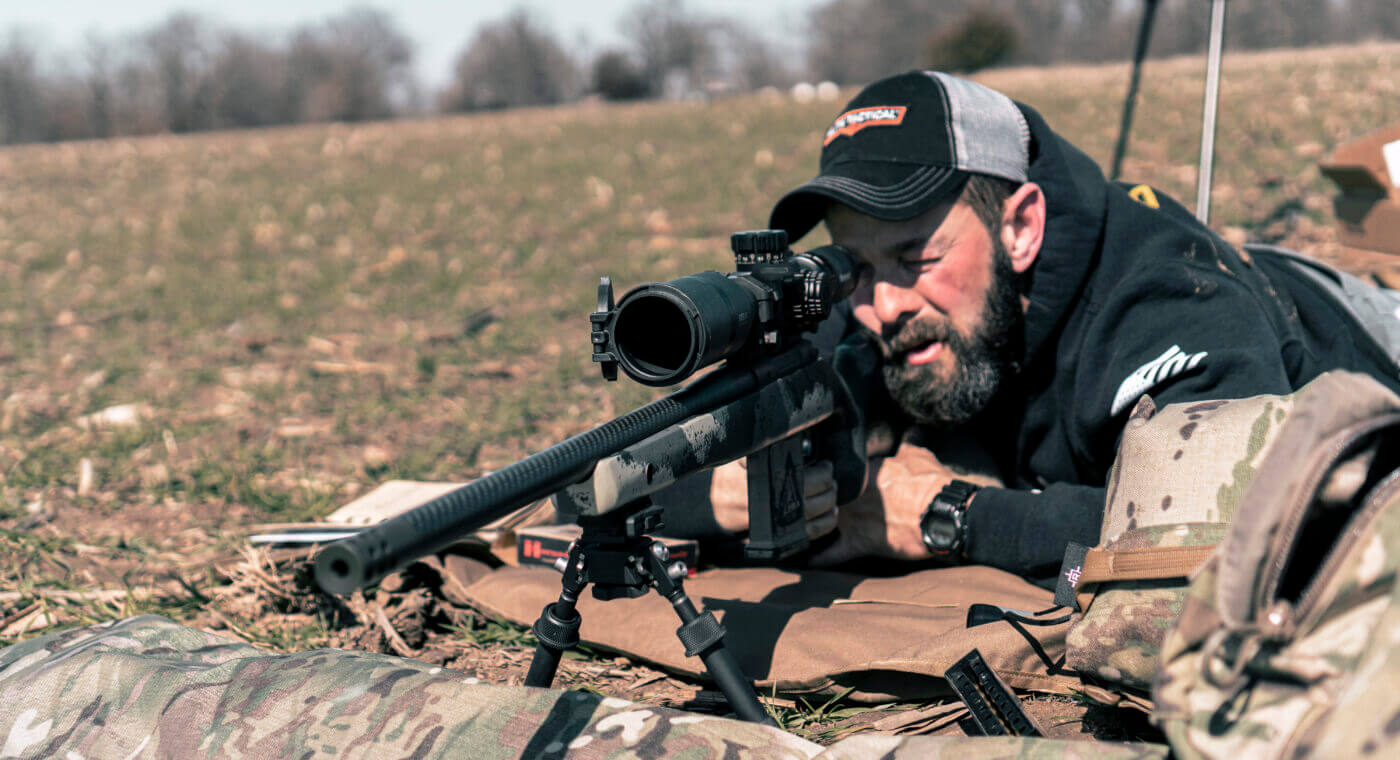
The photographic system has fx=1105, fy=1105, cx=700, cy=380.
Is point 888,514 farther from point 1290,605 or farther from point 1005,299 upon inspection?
point 1290,605

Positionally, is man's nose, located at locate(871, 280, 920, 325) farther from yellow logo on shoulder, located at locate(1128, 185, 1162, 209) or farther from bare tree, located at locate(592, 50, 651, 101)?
bare tree, located at locate(592, 50, 651, 101)

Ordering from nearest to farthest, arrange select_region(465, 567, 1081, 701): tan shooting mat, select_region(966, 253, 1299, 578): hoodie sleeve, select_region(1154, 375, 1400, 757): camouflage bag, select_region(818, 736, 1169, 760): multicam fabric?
1. select_region(1154, 375, 1400, 757): camouflage bag
2. select_region(818, 736, 1169, 760): multicam fabric
3. select_region(465, 567, 1081, 701): tan shooting mat
4. select_region(966, 253, 1299, 578): hoodie sleeve

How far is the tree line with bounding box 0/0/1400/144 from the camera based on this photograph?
125ft

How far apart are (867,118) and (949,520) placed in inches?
44.6

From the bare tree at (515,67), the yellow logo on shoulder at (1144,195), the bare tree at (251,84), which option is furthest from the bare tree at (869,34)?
the yellow logo on shoulder at (1144,195)

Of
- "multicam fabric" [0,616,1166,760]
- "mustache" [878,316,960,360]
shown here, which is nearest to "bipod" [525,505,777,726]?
"multicam fabric" [0,616,1166,760]

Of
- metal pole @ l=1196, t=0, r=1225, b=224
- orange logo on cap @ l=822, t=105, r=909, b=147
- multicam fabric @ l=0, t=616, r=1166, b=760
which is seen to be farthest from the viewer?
metal pole @ l=1196, t=0, r=1225, b=224

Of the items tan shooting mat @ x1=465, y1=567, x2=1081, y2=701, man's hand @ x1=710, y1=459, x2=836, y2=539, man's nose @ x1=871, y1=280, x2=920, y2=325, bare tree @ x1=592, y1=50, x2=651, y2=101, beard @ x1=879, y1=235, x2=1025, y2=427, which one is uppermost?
bare tree @ x1=592, y1=50, x2=651, y2=101

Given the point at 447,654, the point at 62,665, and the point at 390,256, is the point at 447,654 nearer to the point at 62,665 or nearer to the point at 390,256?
the point at 62,665

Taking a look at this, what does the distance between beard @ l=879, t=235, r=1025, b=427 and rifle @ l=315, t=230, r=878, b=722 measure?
0.48 metres

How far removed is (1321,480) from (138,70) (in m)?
70.6

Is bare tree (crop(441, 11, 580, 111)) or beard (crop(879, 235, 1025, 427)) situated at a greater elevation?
bare tree (crop(441, 11, 580, 111))

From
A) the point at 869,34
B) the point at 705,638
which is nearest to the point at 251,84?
the point at 869,34

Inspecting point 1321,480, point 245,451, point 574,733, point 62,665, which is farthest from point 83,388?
point 1321,480
